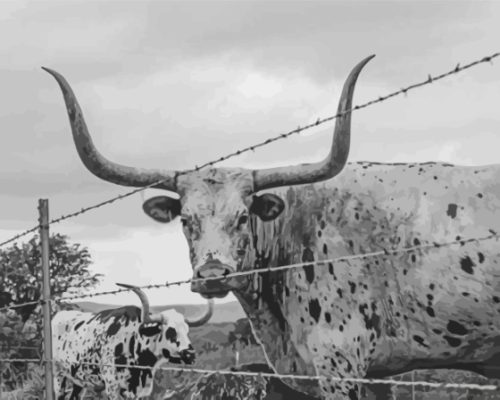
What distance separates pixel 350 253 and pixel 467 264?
0.60 metres

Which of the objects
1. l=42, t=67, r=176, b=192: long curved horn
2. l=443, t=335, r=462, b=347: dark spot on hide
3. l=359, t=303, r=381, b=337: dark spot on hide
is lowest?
l=443, t=335, r=462, b=347: dark spot on hide

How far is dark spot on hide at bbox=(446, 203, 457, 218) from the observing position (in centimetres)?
573

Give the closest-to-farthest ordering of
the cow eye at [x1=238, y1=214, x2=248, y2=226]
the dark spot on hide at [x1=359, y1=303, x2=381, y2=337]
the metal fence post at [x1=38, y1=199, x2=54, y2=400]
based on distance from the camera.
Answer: the metal fence post at [x1=38, y1=199, x2=54, y2=400]
the cow eye at [x1=238, y1=214, x2=248, y2=226]
the dark spot on hide at [x1=359, y1=303, x2=381, y2=337]

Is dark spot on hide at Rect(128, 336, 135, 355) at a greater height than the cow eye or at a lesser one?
lesser

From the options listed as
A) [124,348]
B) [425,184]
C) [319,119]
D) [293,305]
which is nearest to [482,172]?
[425,184]

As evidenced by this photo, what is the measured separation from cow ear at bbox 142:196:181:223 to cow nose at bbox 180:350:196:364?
3568 mm

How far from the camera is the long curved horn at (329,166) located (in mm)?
4895

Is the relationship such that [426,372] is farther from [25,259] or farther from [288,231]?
[25,259]

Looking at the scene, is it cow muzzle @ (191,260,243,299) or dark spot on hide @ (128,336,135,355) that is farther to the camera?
dark spot on hide @ (128,336,135,355)

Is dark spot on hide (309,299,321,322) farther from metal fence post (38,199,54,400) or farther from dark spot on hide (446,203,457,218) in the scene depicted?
metal fence post (38,199,54,400)

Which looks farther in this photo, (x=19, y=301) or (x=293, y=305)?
(x=19, y=301)

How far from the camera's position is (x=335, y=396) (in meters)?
5.61

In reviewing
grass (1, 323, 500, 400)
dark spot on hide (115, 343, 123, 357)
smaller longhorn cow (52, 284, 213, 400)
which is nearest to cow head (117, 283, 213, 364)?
smaller longhorn cow (52, 284, 213, 400)

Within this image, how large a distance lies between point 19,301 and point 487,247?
8.08 meters
